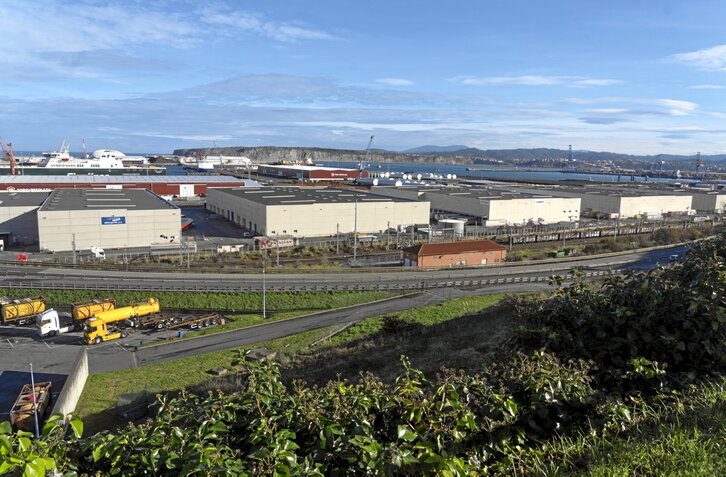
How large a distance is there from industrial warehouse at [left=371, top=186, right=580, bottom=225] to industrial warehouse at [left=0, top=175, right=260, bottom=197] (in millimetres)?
30886

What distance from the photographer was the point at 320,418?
12.8 ft

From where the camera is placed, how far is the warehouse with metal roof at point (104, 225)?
35.1 m

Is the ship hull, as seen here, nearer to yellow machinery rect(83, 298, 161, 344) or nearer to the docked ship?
the docked ship

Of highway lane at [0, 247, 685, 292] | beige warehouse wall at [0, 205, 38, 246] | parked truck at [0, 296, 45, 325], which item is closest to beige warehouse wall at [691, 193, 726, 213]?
highway lane at [0, 247, 685, 292]

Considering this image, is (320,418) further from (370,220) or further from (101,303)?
(370,220)

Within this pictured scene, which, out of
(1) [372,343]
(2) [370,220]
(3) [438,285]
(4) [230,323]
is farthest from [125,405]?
(2) [370,220]

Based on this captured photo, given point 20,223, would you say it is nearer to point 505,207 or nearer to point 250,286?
point 250,286

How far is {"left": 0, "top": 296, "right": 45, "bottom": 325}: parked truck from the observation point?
22203 millimetres

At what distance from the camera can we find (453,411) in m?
4.00

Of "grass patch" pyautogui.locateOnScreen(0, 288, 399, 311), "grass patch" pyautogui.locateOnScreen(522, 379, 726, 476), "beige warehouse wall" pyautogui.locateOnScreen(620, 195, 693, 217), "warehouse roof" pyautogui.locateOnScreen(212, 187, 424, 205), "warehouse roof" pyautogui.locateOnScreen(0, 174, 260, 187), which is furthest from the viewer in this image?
"warehouse roof" pyautogui.locateOnScreen(0, 174, 260, 187)

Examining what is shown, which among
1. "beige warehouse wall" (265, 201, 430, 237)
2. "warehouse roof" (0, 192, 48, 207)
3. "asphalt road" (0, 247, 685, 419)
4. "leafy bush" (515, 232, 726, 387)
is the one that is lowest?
"asphalt road" (0, 247, 685, 419)

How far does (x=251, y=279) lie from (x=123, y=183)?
1839 inches

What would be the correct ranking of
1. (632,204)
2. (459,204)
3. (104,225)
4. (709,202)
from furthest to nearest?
(709,202) → (632,204) → (459,204) → (104,225)

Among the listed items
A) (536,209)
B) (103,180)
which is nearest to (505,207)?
(536,209)
